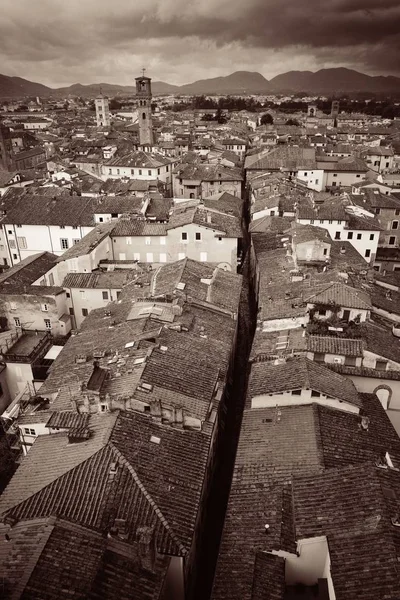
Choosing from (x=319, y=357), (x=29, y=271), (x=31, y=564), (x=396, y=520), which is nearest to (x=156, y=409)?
(x=31, y=564)

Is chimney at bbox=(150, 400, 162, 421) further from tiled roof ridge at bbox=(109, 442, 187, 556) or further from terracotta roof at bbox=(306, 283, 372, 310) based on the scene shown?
terracotta roof at bbox=(306, 283, 372, 310)

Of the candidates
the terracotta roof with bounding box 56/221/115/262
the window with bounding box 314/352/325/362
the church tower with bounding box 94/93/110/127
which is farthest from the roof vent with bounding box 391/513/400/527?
the church tower with bounding box 94/93/110/127

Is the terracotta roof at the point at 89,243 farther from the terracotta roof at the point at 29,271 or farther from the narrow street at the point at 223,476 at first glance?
the narrow street at the point at 223,476

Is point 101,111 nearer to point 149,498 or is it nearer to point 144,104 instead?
point 144,104

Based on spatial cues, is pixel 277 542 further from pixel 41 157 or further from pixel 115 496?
pixel 41 157

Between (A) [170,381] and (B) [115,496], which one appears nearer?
(B) [115,496]

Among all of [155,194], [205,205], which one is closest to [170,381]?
[205,205]
